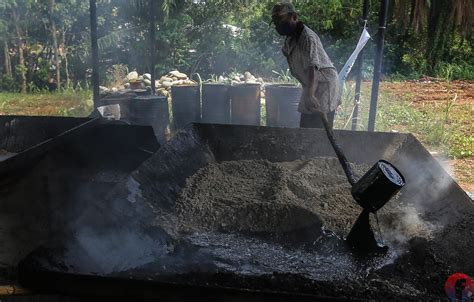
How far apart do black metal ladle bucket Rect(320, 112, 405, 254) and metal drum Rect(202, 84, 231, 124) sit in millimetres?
4700

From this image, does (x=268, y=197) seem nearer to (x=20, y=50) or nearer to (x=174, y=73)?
(x=174, y=73)

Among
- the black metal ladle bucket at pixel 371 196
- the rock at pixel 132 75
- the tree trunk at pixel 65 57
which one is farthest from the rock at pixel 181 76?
the black metal ladle bucket at pixel 371 196

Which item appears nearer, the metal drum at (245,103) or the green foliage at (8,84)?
the metal drum at (245,103)

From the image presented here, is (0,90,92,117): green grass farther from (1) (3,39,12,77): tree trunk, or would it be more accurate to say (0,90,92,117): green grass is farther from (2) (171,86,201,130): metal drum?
(2) (171,86,201,130): metal drum

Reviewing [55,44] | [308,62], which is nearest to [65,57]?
[55,44]

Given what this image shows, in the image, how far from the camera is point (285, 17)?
3908 millimetres

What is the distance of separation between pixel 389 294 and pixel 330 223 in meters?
0.83

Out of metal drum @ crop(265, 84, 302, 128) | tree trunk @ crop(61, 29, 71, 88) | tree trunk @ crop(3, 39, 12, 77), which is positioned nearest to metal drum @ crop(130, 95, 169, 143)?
metal drum @ crop(265, 84, 302, 128)

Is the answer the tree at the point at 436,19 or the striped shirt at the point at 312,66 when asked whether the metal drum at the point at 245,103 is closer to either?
the striped shirt at the point at 312,66

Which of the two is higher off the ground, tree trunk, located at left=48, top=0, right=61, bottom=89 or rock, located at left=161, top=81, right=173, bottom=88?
tree trunk, located at left=48, top=0, right=61, bottom=89

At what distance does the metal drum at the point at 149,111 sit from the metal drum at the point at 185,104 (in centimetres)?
73

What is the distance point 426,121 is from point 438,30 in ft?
20.0

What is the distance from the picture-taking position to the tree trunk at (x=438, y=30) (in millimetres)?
12875

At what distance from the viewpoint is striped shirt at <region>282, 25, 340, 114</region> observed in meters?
3.97
